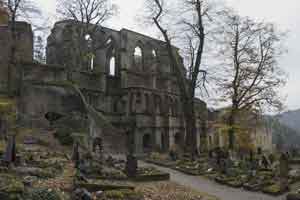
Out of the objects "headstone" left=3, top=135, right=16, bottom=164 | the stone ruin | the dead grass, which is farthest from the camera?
the stone ruin

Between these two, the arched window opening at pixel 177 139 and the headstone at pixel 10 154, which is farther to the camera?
the arched window opening at pixel 177 139

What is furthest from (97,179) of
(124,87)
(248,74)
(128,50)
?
(128,50)

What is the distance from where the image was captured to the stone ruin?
2361 centimetres

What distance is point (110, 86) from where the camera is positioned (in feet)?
114

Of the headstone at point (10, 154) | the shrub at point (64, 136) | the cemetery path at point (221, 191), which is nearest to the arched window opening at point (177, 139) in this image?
the shrub at point (64, 136)

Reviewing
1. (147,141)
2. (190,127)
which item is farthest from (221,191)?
(147,141)

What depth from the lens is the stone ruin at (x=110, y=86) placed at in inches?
930

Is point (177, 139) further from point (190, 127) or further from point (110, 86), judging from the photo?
point (190, 127)

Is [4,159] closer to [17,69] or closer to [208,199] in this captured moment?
[208,199]

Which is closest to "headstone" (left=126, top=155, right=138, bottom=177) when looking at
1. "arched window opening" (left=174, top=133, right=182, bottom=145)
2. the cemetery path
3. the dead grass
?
the dead grass

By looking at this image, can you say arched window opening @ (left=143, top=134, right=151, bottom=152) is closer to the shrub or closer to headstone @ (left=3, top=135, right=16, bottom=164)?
the shrub

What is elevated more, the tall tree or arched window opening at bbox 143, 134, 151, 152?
the tall tree

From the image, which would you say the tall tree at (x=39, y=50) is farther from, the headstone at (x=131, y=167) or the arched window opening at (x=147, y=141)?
the headstone at (x=131, y=167)

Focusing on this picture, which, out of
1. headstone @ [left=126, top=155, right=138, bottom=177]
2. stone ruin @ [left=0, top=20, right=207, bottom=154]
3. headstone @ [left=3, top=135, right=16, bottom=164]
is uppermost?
stone ruin @ [left=0, top=20, right=207, bottom=154]
